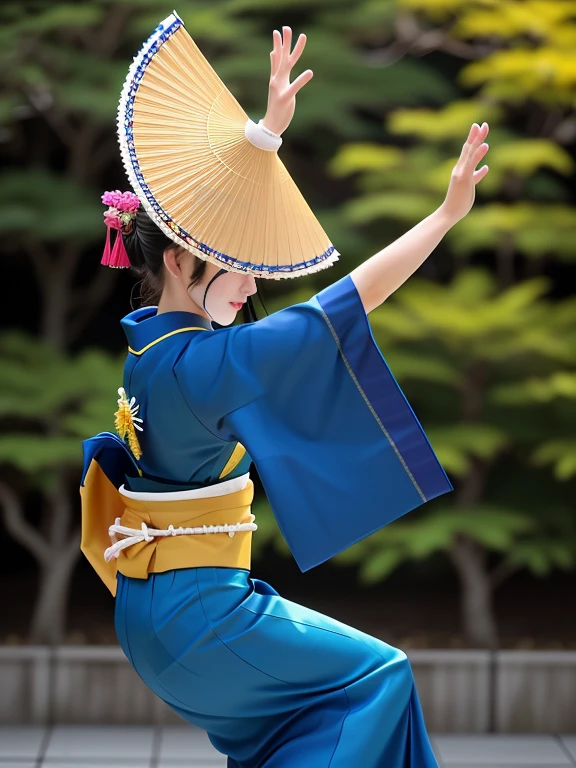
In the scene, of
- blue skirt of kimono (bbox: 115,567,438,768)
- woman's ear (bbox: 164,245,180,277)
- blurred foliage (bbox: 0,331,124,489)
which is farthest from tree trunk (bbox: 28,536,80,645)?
woman's ear (bbox: 164,245,180,277)

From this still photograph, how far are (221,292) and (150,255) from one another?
188mm

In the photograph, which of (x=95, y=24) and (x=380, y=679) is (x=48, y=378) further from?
(x=380, y=679)

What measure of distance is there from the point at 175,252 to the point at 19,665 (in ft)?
7.76

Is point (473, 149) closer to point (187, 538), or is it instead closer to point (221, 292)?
point (221, 292)

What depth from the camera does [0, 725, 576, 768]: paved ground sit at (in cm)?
369

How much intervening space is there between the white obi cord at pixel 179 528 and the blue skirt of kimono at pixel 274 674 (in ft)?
0.24

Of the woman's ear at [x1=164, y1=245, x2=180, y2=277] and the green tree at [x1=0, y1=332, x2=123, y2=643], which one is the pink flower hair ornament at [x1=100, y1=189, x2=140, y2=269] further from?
the green tree at [x1=0, y1=332, x2=123, y2=643]

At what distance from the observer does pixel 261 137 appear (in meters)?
2.06

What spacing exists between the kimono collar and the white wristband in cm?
35

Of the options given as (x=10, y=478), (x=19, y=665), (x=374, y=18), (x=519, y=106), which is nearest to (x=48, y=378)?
(x=10, y=478)

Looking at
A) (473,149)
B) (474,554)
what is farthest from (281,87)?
(474,554)

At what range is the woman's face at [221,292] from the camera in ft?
7.14

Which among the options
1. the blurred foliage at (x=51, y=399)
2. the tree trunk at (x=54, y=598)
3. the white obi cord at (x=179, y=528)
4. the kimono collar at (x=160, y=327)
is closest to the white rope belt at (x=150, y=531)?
the white obi cord at (x=179, y=528)

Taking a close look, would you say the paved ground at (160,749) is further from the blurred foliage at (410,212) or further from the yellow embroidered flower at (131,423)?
the yellow embroidered flower at (131,423)
